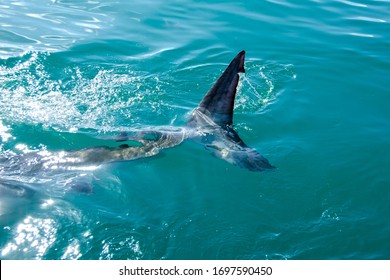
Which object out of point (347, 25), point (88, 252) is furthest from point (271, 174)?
point (347, 25)

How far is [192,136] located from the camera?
8.27 meters

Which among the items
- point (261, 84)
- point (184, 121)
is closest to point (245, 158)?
point (184, 121)

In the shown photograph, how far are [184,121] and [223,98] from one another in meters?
1.13

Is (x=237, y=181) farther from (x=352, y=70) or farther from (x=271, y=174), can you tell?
(x=352, y=70)

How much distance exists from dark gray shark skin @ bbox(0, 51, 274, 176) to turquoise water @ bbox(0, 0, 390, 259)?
0.49ft

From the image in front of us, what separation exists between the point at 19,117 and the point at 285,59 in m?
6.71

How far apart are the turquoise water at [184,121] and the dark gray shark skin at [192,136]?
150 mm

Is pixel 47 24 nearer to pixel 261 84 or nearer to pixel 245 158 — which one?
pixel 261 84

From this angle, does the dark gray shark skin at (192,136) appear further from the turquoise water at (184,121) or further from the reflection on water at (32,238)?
the reflection on water at (32,238)

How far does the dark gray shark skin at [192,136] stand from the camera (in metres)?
7.46

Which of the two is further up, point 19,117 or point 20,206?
point 19,117

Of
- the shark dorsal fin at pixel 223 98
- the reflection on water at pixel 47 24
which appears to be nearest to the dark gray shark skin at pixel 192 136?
the shark dorsal fin at pixel 223 98

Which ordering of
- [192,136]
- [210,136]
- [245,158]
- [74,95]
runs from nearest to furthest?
[245,158]
[210,136]
[192,136]
[74,95]

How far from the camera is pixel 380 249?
6086mm
